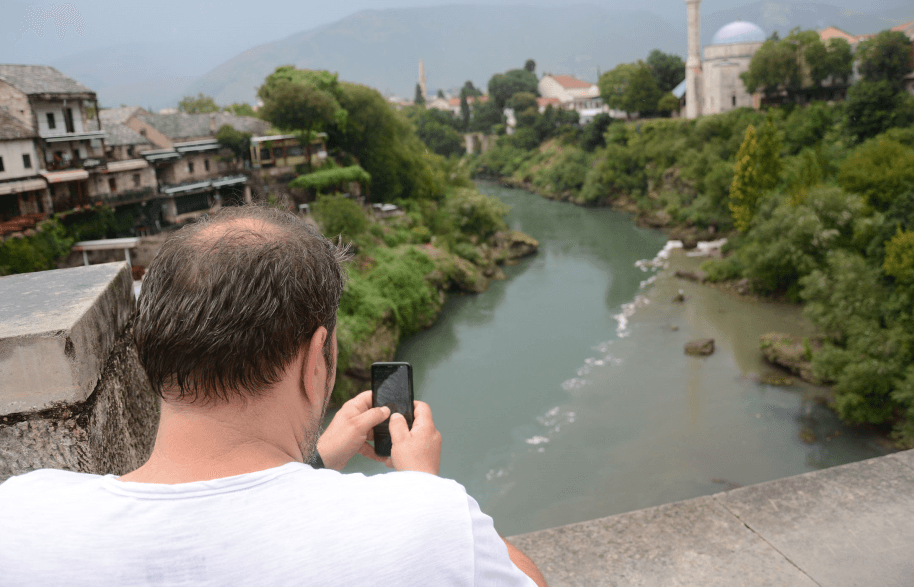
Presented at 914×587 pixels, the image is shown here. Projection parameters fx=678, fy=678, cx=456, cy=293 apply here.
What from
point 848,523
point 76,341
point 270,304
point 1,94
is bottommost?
point 848,523

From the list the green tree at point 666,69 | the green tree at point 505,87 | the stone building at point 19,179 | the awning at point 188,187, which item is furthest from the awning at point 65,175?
the green tree at point 505,87

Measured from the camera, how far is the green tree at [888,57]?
24.3m

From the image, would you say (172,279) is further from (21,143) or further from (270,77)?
(270,77)

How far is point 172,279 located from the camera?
82 cm

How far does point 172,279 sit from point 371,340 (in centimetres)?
1331

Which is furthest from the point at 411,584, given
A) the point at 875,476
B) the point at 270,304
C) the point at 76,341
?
the point at 875,476

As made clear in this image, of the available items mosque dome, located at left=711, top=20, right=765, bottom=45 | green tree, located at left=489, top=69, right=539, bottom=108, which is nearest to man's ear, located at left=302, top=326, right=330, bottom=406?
mosque dome, located at left=711, top=20, right=765, bottom=45

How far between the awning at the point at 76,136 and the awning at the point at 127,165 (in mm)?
766

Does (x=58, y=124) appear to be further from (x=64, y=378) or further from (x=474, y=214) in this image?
(x=64, y=378)

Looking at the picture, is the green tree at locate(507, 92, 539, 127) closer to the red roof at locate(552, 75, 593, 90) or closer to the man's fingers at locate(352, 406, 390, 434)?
the red roof at locate(552, 75, 593, 90)

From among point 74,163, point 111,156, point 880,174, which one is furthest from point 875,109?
point 74,163

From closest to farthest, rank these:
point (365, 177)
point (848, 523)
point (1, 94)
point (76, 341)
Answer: point (76, 341) < point (848, 523) < point (1, 94) < point (365, 177)

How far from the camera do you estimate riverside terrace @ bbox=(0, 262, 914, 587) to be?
1.19 metres

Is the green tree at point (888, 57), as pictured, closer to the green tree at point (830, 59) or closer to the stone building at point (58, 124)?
the green tree at point (830, 59)
